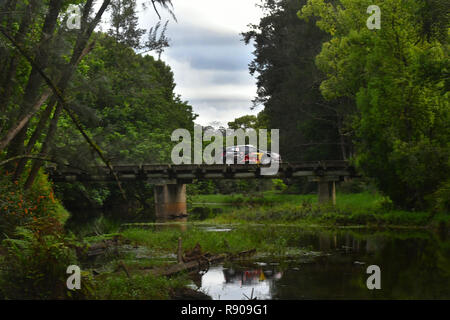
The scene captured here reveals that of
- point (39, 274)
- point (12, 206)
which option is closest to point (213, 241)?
point (12, 206)

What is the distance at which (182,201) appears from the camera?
37.8 meters

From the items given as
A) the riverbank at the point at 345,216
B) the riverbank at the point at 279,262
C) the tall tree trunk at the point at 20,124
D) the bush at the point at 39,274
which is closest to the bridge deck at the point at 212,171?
the riverbank at the point at 345,216

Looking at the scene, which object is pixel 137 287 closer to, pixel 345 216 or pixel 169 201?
pixel 345 216

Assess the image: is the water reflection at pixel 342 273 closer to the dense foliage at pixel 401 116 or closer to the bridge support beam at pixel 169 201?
the dense foliage at pixel 401 116

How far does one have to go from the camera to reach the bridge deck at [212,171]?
34.6m

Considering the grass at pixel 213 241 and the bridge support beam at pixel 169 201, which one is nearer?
the grass at pixel 213 241

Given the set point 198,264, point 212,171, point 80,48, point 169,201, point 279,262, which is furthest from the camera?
point 169,201

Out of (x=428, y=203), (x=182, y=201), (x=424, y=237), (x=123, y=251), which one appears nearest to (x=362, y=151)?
(x=428, y=203)

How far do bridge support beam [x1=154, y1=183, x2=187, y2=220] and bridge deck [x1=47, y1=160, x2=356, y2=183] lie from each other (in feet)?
2.05

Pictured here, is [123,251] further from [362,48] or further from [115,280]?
[362,48]

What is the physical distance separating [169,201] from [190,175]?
220 cm

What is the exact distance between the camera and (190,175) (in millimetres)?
36469

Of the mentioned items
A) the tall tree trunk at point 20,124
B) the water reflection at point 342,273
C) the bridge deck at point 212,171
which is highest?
the tall tree trunk at point 20,124
